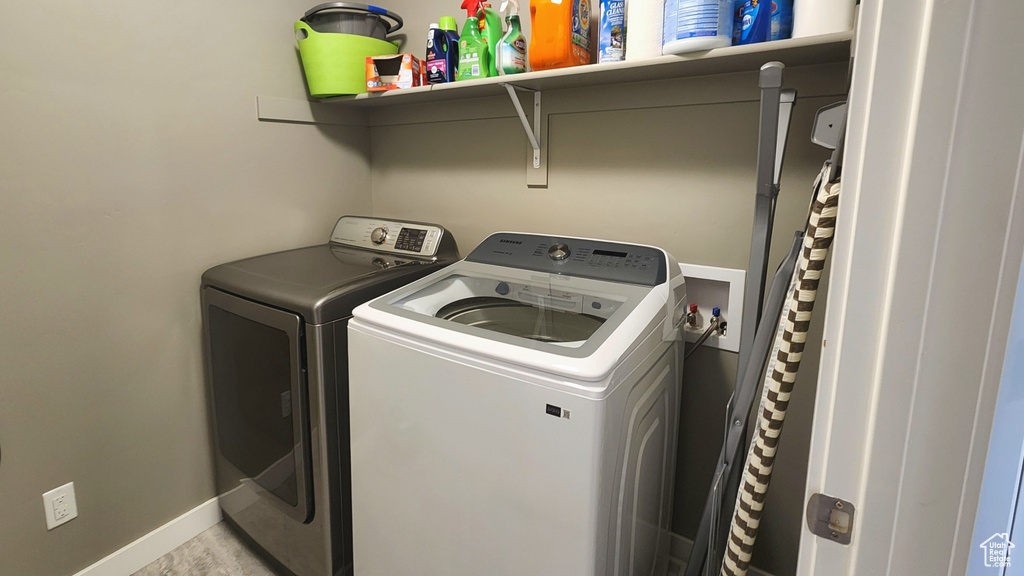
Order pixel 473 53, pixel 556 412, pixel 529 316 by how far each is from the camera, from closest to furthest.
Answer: pixel 556 412 → pixel 529 316 → pixel 473 53

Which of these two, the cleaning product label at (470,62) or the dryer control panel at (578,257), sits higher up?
the cleaning product label at (470,62)

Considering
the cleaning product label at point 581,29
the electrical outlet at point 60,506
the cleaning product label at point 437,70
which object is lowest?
the electrical outlet at point 60,506

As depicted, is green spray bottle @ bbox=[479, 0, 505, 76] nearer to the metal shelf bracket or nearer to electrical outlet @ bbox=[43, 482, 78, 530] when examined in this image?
the metal shelf bracket

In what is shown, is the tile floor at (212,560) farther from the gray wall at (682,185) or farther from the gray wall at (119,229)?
the gray wall at (682,185)

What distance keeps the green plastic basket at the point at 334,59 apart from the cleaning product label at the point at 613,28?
94cm

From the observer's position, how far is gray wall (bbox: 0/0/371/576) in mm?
1448

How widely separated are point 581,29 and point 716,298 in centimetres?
91

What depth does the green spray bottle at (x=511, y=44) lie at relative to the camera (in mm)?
1616

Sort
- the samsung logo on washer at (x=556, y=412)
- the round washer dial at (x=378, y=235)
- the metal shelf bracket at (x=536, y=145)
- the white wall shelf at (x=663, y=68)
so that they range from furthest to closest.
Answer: the round washer dial at (x=378, y=235) → the metal shelf bracket at (x=536, y=145) → the white wall shelf at (x=663, y=68) → the samsung logo on washer at (x=556, y=412)

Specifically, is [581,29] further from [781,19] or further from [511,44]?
[781,19]

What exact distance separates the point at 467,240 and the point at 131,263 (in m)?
1.13

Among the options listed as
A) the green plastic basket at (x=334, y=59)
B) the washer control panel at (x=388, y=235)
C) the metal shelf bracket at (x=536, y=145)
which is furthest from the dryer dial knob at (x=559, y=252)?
the green plastic basket at (x=334, y=59)

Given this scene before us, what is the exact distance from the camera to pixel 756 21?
1.26 m

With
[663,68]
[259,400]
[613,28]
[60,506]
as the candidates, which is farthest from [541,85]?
[60,506]
